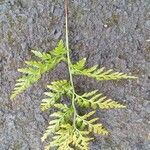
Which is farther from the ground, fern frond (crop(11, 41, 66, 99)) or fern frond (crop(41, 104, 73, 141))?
fern frond (crop(11, 41, 66, 99))

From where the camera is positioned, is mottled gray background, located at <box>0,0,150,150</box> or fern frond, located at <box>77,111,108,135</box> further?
mottled gray background, located at <box>0,0,150,150</box>

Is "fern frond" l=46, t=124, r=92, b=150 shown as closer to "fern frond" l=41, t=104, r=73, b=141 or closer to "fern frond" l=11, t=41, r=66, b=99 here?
"fern frond" l=41, t=104, r=73, b=141

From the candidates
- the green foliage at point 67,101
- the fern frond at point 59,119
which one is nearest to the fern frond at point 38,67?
the green foliage at point 67,101

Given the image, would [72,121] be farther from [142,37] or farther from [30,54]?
[142,37]

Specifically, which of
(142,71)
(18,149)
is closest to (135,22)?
(142,71)

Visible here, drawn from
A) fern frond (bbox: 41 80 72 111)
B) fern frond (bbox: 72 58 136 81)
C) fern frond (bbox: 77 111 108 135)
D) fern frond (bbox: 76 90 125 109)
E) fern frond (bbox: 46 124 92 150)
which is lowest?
fern frond (bbox: 46 124 92 150)

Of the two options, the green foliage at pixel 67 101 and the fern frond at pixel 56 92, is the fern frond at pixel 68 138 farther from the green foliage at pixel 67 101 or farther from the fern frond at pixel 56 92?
the fern frond at pixel 56 92

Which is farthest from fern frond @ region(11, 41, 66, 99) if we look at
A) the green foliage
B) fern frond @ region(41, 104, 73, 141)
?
fern frond @ region(41, 104, 73, 141)
